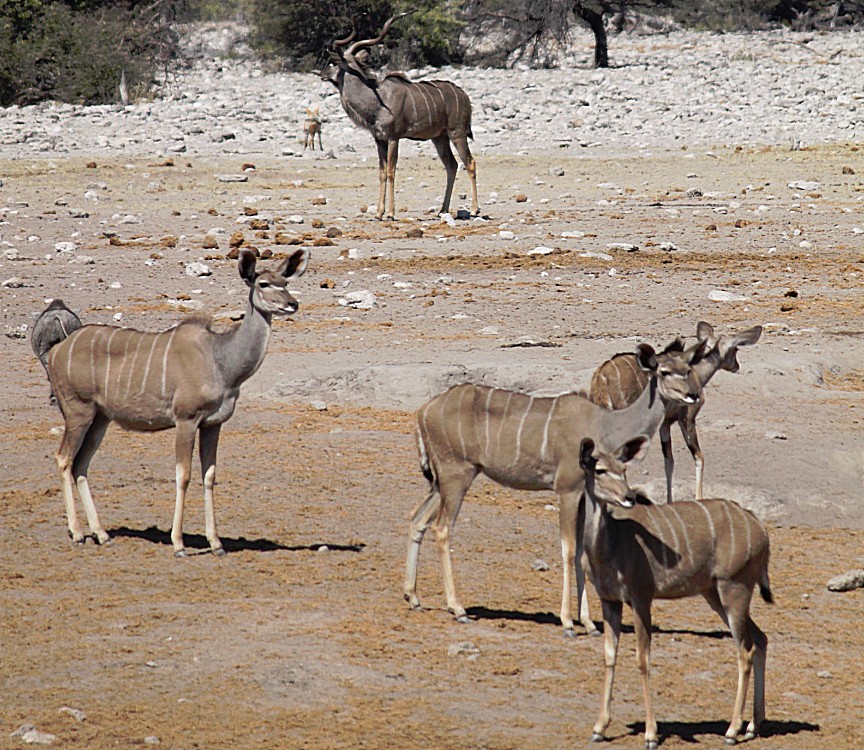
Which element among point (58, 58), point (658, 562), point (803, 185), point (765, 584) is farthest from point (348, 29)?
point (658, 562)

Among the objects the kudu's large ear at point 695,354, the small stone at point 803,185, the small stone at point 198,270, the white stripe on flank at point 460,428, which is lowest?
the small stone at point 198,270

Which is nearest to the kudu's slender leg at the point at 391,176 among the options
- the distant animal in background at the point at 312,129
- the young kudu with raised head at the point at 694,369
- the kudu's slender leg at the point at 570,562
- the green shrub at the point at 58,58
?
the distant animal in background at the point at 312,129

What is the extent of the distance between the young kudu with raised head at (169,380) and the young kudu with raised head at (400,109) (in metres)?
11.2

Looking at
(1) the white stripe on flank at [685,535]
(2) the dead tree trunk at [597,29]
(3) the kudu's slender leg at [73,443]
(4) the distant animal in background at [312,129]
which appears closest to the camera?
(1) the white stripe on flank at [685,535]

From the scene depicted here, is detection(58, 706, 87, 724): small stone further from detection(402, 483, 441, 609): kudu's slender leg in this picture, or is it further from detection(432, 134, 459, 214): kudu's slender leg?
detection(432, 134, 459, 214): kudu's slender leg

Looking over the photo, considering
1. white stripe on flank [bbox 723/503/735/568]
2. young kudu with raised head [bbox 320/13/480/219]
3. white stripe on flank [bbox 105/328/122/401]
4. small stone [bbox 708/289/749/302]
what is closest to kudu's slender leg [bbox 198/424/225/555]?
white stripe on flank [bbox 105/328/122/401]

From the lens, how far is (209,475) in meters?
7.59

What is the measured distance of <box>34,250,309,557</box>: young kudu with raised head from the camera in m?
7.55

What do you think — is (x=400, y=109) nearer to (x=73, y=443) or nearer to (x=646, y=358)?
(x=73, y=443)

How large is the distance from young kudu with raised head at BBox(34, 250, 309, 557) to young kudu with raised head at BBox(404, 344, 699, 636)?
1.23 m

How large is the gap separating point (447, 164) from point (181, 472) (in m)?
12.4

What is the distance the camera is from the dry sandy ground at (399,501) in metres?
5.76

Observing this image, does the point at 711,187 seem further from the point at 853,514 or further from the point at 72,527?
the point at 72,527

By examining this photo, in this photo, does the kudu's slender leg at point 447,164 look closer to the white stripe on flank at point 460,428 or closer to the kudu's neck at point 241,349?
the kudu's neck at point 241,349
